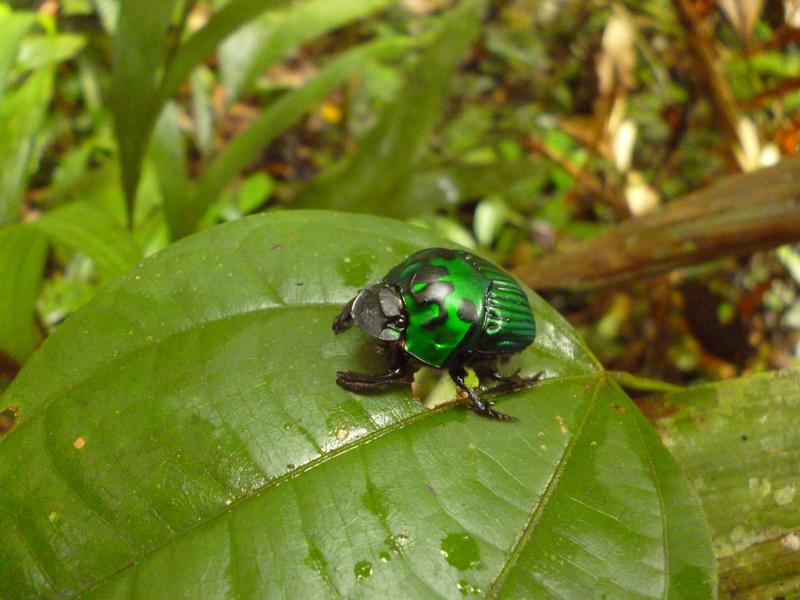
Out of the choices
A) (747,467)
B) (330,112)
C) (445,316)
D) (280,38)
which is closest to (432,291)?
(445,316)

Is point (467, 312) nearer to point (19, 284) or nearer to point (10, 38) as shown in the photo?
point (19, 284)

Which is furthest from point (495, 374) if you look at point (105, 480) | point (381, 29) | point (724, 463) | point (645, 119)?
point (381, 29)

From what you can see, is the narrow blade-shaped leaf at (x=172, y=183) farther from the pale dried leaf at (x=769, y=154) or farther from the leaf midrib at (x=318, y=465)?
the pale dried leaf at (x=769, y=154)

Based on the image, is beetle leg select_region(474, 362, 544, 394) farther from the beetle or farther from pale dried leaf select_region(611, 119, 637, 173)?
pale dried leaf select_region(611, 119, 637, 173)

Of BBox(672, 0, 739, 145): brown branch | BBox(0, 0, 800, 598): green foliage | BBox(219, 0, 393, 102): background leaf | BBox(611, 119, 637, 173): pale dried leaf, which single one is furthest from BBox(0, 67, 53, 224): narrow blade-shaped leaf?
BBox(672, 0, 739, 145): brown branch

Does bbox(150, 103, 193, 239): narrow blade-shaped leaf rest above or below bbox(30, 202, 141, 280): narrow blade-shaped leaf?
below
